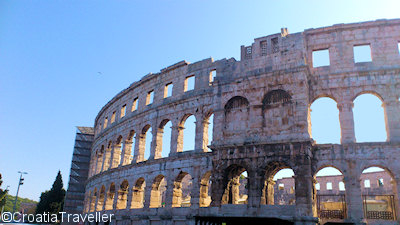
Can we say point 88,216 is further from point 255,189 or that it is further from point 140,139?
point 255,189

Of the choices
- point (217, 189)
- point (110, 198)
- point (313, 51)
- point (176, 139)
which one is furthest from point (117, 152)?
point (313, 51)

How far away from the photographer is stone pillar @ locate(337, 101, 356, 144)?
55.5ft

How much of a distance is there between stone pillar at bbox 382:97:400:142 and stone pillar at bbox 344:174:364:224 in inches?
103

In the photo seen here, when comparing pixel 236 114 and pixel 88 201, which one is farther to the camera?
pixel 88 201

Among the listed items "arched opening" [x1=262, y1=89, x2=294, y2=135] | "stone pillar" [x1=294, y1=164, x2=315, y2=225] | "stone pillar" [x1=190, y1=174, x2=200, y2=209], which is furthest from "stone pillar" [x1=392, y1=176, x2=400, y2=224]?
"stone pillar" [x1=190, y1=174, x2=200, y2=209]

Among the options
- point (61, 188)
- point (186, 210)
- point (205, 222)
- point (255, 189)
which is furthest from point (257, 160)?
point (61, 188)

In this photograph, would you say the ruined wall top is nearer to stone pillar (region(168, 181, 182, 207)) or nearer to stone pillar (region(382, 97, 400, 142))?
stone pillar (region(382, 97, 400, 142))

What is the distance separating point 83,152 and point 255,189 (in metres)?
26.8

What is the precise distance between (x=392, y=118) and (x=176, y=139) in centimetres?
1192

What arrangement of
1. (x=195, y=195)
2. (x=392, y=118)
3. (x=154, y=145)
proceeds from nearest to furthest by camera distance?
(x=392, y=118) → (x=195, y=195) → (x=154, y=145)

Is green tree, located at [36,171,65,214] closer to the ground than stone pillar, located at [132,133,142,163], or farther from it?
closer to the ground

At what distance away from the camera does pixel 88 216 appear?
2695cm

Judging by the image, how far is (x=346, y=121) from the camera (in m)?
17.2

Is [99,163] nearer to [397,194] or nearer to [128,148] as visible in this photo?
[128,148]
